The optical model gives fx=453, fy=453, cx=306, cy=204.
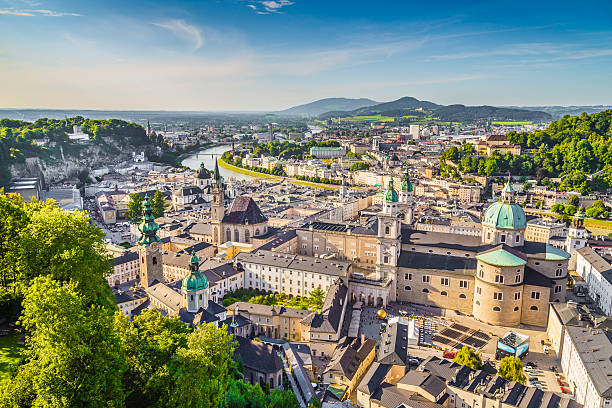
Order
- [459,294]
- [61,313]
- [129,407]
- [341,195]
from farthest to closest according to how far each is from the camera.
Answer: [341,195], [459,294], [129,407], [61,313]

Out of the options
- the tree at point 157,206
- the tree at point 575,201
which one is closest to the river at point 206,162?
the tree at point 157,206

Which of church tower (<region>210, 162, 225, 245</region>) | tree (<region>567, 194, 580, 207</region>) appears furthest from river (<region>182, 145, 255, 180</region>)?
tree (<region>567, 194, 580, 207</region>)

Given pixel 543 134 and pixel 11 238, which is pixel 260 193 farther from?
pixel 11 238

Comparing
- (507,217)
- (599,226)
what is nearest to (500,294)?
(507,217)

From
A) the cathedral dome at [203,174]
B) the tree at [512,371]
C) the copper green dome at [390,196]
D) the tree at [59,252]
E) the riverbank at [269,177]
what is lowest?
the riverbank at [269,177]

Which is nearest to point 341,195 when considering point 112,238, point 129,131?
point 112,238

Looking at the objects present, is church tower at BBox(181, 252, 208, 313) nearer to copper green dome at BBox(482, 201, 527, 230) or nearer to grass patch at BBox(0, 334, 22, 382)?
grass patch at BBox(0, 334, 22, 382)

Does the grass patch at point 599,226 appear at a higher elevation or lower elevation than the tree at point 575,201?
lower

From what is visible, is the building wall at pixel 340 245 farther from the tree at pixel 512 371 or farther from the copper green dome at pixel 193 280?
the copper green dome at pixel 193 280
